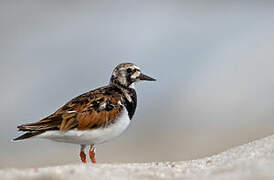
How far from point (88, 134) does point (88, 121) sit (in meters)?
0.12

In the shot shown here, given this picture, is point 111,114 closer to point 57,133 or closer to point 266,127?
point 57,133

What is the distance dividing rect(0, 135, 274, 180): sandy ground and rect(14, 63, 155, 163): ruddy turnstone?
23.8 inches

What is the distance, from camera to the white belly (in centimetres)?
528

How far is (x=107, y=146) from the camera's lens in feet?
38.7

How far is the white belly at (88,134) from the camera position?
5.28 m

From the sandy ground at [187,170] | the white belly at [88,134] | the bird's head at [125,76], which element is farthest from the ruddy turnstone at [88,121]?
the sandy ground at [187,170]

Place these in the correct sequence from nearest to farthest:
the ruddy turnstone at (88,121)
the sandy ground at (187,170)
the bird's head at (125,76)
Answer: the sandy ground at (187,170) < the ruddy turnstone at (88,121) < the bird's head at (125,76)

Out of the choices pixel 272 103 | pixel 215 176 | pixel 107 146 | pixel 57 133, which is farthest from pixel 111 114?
pixel 272 103

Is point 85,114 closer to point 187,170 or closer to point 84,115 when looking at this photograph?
point 84,115

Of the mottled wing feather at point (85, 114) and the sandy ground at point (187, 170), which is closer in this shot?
the sandy ground at point (187, 170)

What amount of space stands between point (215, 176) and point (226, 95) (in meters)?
9.52

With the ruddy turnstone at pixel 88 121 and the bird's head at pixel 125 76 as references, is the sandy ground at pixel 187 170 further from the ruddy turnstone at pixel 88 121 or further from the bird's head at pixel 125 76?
the bird's head at pixel 125 76

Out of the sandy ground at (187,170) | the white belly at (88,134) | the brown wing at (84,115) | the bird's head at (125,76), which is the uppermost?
the bird's head at (125,76)

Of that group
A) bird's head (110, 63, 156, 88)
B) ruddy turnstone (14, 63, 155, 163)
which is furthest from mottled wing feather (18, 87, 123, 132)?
bird's head (110, 63, 156, 88)
